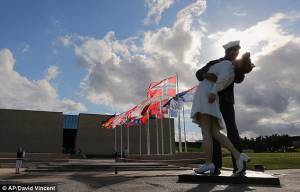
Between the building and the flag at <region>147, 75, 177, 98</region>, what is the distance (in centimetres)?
2005

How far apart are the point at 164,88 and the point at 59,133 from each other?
30.8 m

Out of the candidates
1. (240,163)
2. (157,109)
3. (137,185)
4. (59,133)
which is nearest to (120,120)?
(157,109)

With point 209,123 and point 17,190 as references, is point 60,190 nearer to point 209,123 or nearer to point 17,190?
point 17,190

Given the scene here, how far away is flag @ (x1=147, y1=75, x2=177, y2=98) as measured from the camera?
37969 mm

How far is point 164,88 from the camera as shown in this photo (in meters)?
38.0

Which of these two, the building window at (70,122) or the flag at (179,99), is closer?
the flag at (179,99)

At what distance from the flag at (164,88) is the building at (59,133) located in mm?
20054

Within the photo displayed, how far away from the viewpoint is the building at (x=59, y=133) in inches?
2434

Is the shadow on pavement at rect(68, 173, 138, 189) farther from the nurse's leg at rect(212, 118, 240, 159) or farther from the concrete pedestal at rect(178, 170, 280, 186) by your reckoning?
the nurse's leg at rect(212, 118, 240, 159)

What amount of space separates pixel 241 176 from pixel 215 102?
55.5 inches

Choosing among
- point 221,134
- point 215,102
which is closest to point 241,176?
point 221,134

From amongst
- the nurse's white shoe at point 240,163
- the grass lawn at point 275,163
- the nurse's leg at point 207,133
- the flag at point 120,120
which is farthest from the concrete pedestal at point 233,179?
the flag at point 120,120

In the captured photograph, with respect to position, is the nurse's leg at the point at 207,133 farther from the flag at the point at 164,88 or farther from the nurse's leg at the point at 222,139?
the flag at the point at 164,88

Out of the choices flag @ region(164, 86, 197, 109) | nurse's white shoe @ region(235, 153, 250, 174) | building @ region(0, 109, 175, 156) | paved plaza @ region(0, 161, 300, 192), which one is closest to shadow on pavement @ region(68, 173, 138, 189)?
paved plaza @ region(0, 161, 300, 192)
